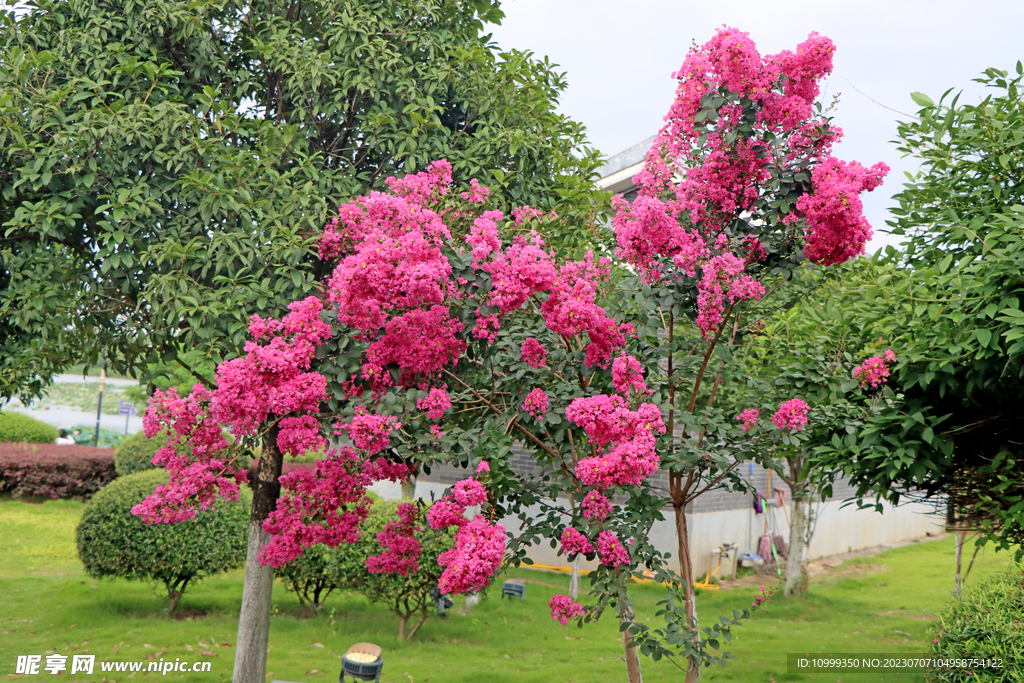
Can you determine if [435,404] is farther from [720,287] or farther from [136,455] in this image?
[136,455]

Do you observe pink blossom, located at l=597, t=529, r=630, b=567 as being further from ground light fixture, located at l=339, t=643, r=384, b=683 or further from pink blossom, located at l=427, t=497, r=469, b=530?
ground light fixture, located at l=339, t=643, r=384, b=683

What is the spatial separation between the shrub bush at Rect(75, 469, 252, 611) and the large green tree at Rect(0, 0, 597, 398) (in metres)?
3.03

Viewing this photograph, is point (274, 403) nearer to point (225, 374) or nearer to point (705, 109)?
point (225, 374)

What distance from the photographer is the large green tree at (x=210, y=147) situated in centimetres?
549

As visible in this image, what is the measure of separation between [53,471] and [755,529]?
16723 millimetres

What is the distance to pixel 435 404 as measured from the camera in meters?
4.16

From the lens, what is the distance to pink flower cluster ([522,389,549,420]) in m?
4.09

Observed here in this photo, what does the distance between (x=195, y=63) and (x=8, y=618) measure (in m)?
7.67

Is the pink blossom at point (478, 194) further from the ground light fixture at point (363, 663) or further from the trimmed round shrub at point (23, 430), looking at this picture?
the trimmed round shrub at point (23, 430)

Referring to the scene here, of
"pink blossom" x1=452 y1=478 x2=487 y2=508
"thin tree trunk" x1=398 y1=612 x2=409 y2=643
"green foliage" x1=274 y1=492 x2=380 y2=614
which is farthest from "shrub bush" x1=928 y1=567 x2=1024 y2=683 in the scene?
"green foliage" x1=274 y1=492 x2=380 y2=614

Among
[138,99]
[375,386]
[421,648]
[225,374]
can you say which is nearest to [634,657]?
[375,386]

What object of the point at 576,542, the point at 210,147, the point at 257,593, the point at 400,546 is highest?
the point at 210,147

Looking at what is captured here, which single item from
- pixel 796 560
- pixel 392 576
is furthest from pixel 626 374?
pixel 796 560

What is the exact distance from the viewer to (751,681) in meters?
8.07
